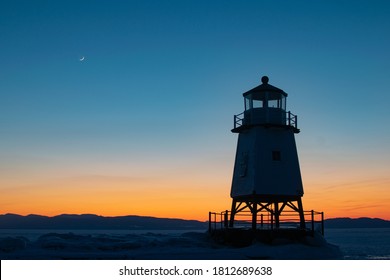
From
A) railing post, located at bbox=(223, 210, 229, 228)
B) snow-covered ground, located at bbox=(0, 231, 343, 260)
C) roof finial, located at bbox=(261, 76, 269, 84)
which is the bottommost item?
snow-covered ground, located at bbox=(0, 231, 343, 260)

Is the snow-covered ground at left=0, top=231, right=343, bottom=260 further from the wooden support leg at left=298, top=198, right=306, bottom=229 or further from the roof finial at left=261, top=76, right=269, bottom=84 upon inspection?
the roof finial at left=261, top=76, right=269, bottom=84

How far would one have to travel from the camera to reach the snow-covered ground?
1018 inches

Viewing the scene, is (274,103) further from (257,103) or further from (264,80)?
(264,80)

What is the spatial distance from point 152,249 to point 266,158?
30.4 feet

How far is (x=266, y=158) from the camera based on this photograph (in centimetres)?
3155

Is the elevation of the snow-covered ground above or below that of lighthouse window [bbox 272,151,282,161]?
below

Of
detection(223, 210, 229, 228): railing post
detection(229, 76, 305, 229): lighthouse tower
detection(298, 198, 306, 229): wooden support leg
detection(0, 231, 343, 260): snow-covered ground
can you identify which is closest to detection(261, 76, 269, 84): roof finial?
detection(229, 76, 305, 229): lighthouse tower

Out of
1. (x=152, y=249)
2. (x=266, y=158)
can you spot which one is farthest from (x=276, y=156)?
(x=152, y=249)

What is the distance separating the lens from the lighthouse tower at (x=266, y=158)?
103ft

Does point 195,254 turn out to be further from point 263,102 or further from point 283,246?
point 263,102

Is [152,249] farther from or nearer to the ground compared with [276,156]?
nearer to the ground

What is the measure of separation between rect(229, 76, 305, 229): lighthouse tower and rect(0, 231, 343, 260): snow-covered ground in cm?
239

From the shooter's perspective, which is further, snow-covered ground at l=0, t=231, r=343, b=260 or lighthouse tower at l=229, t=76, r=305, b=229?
lighthouse tower at l=229, t=76, r=305, b=229

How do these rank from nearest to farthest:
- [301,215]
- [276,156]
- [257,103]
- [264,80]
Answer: [276,156], [301,215], [257,103], [264,80]
